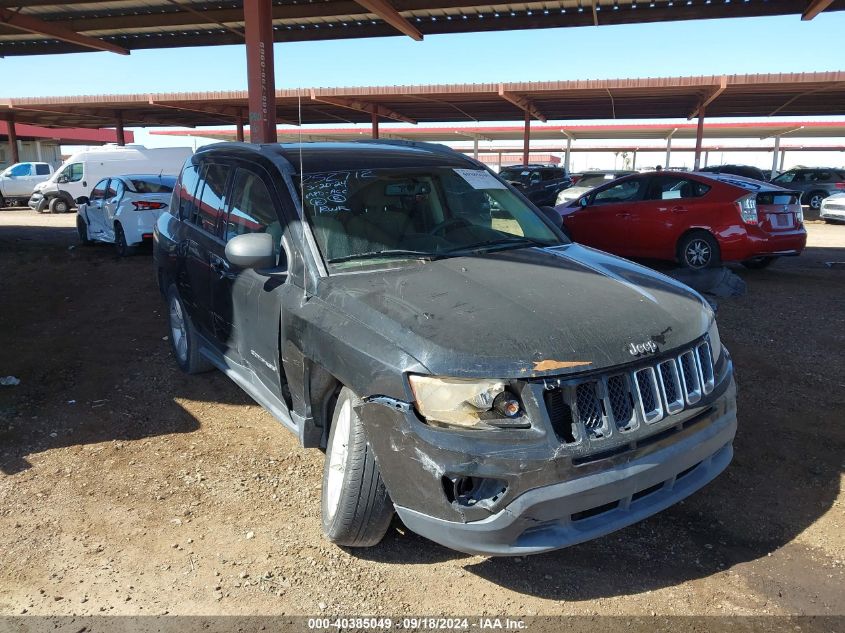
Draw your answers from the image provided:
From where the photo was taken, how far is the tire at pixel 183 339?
17.1ft

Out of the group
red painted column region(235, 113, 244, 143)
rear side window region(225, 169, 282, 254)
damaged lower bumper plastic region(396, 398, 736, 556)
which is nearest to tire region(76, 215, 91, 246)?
rear side window region(225, 169, 282, 254)

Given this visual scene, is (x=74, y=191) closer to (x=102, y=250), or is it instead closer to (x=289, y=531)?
(x=102, y=250)

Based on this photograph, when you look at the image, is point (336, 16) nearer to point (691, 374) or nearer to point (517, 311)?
point (517, 311)

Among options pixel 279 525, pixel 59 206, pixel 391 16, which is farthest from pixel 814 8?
pixel 59 206

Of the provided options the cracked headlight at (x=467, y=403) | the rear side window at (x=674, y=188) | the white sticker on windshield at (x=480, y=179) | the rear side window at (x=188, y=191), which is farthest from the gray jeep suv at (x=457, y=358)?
the rear side window at (x=674, y=188)

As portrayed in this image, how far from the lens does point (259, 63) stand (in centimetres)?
932

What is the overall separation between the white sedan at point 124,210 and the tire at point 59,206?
12.2 metres

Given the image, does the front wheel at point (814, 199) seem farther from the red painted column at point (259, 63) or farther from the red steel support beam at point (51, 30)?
the red steel support beam at point (51, 30)

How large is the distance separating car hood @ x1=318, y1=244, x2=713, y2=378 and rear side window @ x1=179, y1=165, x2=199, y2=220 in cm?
Answer: 240

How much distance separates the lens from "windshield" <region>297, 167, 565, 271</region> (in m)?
3.51

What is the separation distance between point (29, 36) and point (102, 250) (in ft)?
16.0

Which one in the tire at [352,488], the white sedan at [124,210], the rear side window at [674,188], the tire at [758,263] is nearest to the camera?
the tire at [352,488]

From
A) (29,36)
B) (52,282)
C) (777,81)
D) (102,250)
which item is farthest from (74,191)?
(777,81)

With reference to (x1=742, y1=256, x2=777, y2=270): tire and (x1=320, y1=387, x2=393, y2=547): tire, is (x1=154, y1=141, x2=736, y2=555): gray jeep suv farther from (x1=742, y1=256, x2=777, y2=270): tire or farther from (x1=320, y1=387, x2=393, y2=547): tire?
(x1=742, y1=256, x2=777, y2=270): tire
